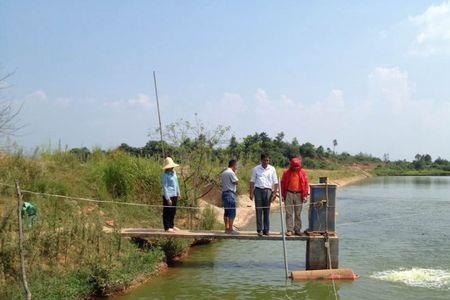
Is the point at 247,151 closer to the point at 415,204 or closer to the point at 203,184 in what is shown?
the point at 203,184

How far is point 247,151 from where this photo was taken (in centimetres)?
2592

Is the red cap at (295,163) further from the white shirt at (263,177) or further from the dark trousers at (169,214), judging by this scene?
the dark trousers at (169,214)

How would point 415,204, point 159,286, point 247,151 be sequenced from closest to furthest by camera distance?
point 159,286
point 247,151
point 415,204

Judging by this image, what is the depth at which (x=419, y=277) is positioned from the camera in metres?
11.2

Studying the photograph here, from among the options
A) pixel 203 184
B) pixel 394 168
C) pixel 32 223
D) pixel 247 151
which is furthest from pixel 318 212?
pixel 394 168

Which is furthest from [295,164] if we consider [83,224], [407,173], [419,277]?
[407,173]

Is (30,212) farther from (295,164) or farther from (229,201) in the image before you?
(295,164)

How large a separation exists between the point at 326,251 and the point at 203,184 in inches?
293

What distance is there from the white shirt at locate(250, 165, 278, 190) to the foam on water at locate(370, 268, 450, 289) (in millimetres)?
3118

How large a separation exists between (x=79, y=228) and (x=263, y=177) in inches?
156

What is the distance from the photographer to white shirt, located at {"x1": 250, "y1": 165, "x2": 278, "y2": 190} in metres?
10.9

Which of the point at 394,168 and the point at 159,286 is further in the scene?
the point at 394,168

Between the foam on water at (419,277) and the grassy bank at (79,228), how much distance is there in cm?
494

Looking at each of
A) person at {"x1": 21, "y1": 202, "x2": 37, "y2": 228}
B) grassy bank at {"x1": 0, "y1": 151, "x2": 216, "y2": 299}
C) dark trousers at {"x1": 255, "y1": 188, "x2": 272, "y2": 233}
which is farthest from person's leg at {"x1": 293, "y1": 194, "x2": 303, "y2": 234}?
person at {"x1": 21, "y1": 202, "x2": 37, "y2": 228}
